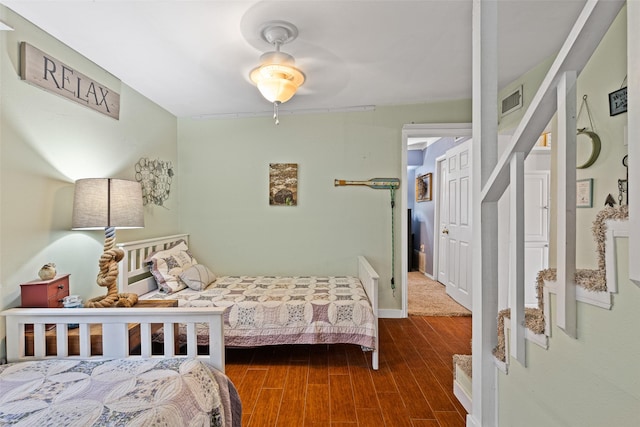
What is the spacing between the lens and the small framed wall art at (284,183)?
11.8ft

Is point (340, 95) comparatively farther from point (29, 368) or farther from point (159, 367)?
point (29, 368)

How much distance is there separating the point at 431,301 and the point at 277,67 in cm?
349

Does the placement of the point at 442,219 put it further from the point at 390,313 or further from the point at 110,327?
the point at 110,327

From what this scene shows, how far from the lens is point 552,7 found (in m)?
1.85

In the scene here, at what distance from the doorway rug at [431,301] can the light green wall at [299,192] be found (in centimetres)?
49

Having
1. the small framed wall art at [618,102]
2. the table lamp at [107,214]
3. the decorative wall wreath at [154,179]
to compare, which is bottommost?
the table lamp at [107,214]

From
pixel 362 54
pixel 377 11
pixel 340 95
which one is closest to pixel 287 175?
pixel 340 95

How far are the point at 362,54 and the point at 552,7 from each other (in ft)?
3.95

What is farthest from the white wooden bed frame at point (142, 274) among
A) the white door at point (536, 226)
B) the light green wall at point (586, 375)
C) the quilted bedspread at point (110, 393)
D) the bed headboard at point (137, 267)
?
the white door at point (536, 226)

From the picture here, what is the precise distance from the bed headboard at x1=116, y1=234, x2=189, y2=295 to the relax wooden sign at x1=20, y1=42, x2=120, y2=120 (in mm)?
1123

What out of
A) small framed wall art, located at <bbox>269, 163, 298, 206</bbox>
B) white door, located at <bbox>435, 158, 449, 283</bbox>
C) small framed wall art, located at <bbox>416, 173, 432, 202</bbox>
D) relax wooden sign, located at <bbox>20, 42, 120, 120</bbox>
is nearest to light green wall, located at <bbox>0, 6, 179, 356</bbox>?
relax wooden sign, located at <bbox>20, 42, 120, 120</bbox>

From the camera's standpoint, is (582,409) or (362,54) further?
(362,54)

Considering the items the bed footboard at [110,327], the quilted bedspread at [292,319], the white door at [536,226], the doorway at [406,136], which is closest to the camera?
the bed footboard at [110,327]

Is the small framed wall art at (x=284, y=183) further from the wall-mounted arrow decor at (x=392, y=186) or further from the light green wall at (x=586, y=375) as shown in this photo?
the light green wall at (x=586, y=375)
